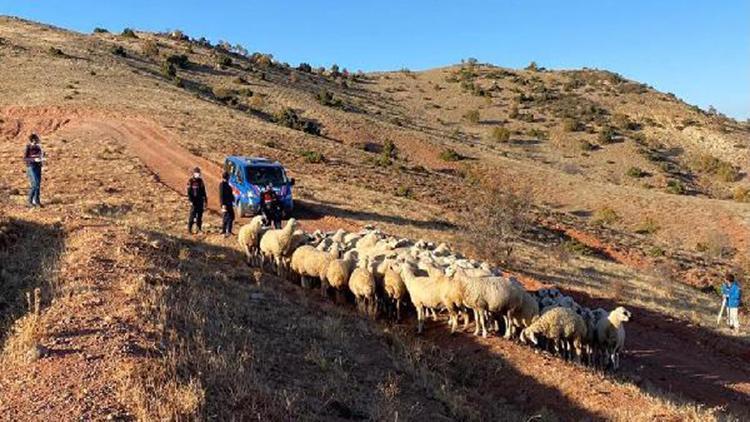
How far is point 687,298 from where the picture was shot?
74.5 feet

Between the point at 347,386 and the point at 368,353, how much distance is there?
2086mm

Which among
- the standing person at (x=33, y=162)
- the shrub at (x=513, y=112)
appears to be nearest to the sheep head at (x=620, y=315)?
the standing person at (x=33, y=162)

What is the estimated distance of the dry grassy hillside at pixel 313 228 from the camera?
7.71m

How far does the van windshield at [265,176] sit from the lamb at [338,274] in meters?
9.31

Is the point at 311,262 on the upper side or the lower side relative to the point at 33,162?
lower

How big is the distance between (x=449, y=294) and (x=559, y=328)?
2160 mm

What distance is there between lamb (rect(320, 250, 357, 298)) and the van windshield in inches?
366

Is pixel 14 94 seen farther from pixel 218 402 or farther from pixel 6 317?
pixel 218 402

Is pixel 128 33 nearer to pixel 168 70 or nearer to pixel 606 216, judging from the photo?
pixel 168 70

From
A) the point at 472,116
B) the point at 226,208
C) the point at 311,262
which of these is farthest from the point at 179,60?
the point at 311,262

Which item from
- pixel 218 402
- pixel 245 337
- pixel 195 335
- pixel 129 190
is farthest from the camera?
pixel 129 190

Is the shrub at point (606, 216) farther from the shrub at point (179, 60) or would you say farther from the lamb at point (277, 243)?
the shrub at point (179, 60)

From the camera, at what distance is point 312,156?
35.7 meters

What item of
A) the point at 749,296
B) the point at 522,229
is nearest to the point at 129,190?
the point at 522,229
